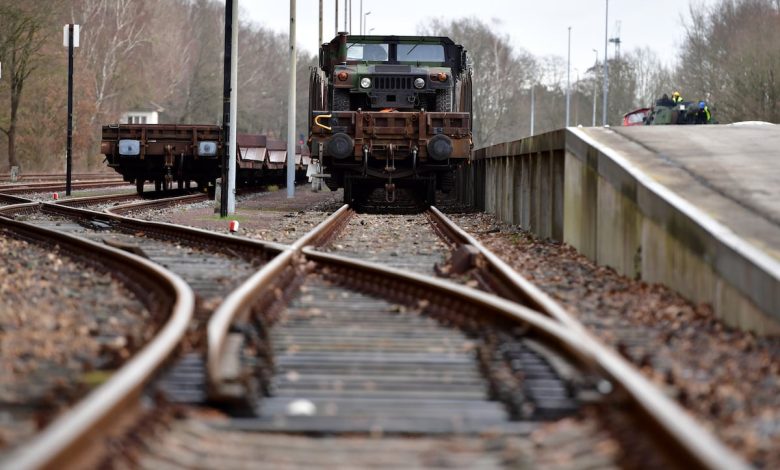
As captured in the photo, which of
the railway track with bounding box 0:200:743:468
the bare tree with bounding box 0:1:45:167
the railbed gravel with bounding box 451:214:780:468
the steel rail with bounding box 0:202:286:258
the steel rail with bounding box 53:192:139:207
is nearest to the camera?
the railway track with bounding box 0:200:743:468

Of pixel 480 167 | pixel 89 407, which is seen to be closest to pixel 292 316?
pixel 89 407

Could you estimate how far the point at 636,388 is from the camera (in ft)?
15.0

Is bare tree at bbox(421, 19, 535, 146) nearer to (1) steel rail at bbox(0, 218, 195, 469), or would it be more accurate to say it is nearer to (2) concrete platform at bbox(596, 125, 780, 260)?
(2) concrete platform at bbox(596, 125, 780, 260)

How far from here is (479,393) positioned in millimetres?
5152

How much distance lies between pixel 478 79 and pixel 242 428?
283 ft

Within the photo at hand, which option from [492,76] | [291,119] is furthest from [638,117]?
[492,76]

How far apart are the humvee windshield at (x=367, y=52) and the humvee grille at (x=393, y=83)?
0.61 m

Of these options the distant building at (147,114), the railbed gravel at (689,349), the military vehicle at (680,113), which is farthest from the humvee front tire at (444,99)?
the distant building at (147,114)

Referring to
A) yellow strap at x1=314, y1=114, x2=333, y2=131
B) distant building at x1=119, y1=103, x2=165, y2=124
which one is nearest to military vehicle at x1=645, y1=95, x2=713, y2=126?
yellow strap at x1=314, y1=114, x2=333, y2=131

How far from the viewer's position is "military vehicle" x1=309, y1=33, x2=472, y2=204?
21.5 meters

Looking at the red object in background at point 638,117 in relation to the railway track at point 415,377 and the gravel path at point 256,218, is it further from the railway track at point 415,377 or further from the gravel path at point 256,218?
the railway track at point 415,377

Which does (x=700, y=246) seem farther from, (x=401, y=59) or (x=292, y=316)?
(x=401, y=59)

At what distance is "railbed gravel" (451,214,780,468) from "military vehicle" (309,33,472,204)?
35.2ft

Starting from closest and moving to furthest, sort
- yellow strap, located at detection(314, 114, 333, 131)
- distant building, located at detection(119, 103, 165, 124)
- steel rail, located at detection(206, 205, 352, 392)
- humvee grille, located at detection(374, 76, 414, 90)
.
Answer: steel rail, located at detection(206, 205, 352, 392) → yellow strap, located at detection(314, 114, 333, 131) → humvee grille, located at detection(374, 76, 414, 90) → distant building, located at detection(119, 103, 165, 124)
